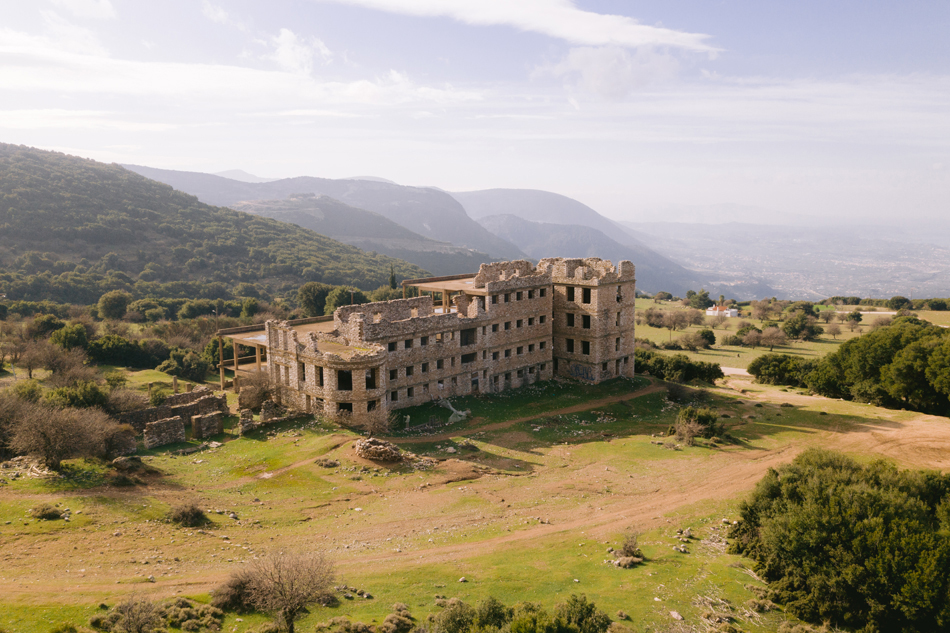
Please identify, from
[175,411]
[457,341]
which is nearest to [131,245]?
[175,411]

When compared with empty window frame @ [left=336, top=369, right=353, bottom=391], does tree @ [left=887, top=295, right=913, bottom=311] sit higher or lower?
lower

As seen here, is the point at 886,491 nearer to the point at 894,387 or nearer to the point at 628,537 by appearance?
the point at 628,537

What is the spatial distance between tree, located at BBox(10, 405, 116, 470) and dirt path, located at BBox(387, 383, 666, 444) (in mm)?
18705

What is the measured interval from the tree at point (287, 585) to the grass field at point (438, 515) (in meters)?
1.09

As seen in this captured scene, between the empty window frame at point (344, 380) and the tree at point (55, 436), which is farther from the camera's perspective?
the empty window frame at point (344, 380)

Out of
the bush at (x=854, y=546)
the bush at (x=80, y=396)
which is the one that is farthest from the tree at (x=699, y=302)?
the bush at (x=80, y=396)

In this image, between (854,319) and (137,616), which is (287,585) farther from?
(854,319)

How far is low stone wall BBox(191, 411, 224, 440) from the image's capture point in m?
43.6

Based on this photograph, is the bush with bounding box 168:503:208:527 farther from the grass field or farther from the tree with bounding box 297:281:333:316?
the tree with bounding box 297:281:333:316

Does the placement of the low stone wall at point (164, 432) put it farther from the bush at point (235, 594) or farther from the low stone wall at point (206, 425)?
the bush at point (235, 594)

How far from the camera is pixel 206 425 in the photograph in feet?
144

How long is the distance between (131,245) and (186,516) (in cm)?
12990

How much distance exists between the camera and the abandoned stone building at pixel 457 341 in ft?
149

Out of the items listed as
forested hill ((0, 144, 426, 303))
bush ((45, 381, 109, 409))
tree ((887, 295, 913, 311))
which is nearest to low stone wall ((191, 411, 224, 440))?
bush ((45, 381, 109, 409))
